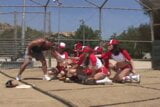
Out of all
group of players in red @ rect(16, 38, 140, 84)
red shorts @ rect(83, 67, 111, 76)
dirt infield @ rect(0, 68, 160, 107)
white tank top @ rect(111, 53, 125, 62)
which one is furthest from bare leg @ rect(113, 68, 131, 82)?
dirt infield @ rect(0, 68, 160, 107)

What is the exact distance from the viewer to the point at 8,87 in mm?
12016

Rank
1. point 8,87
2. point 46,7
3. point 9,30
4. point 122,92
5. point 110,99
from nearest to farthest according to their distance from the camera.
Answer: point 110,99
point 122,92
point 8,87
point 46,7
point 9,30

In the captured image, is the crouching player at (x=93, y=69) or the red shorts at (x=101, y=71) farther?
the red shorts at (x=101, y=71)

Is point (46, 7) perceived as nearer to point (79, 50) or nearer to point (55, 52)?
point (79, 50)

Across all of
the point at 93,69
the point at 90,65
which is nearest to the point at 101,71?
the point at 93,69

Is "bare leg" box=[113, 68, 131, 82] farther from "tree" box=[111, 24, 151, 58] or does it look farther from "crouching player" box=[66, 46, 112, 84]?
"tree" box=[111, 24, 151, 58]

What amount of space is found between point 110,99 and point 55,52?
5.17 m

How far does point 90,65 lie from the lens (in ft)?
42.9

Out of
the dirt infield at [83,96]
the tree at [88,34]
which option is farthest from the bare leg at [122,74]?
the tree at [88,34]

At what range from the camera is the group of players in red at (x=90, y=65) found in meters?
12.8

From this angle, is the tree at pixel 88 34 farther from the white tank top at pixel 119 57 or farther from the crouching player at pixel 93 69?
the crouching player at pixel 93 69

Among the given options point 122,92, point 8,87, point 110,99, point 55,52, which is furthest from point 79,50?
point 110,99

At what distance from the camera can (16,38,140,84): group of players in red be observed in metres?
12.8

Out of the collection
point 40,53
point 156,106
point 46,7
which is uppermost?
point 46,7
